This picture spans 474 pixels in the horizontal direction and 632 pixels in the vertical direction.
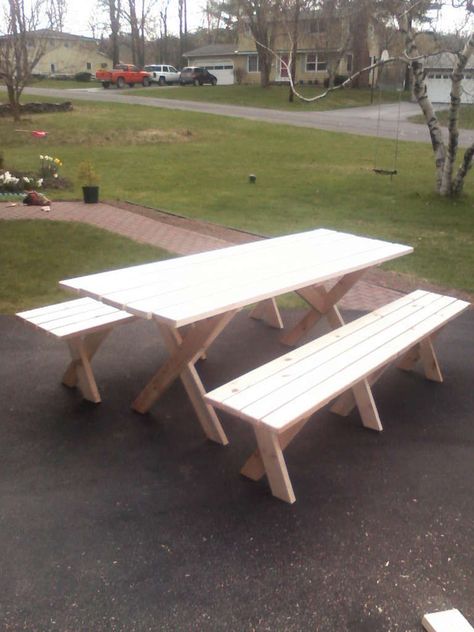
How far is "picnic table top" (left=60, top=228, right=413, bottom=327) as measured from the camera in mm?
3121

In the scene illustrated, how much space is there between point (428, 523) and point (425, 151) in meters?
17.5

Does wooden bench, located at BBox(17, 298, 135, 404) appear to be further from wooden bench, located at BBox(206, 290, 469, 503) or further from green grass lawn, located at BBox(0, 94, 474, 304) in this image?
green grass lawn, located at BBox(0, 94, 474, 304)

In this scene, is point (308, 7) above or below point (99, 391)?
above

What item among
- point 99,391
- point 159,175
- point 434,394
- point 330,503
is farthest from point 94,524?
point 159,175

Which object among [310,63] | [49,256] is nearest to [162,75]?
[310,63]

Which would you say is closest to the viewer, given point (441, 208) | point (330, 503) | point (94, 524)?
point (94, 524)

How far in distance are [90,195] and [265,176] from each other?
15.9 feet

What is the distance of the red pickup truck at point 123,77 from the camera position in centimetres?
4222

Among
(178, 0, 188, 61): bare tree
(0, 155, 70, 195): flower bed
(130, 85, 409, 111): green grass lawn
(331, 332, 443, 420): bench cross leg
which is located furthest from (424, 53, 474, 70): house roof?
(178, 0, 188, 61): bare tree

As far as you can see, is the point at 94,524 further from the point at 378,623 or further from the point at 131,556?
the point at 378,623

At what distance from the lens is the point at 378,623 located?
90.2 inches

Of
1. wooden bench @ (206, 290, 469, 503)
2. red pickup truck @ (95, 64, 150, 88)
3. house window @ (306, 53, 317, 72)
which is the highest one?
house window @ (306, 53, 317, 72)

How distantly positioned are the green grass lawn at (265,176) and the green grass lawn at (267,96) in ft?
31.4

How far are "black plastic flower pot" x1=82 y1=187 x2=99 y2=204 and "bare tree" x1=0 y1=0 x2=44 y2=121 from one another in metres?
12.8
